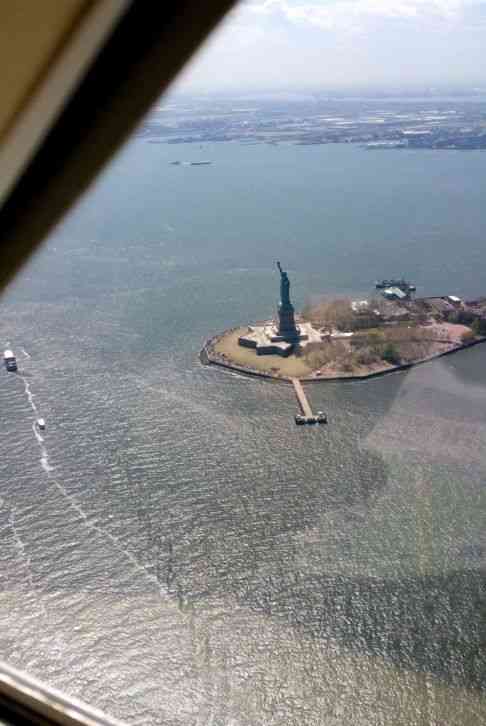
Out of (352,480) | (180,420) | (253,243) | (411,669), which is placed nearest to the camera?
Answer: (411,669)

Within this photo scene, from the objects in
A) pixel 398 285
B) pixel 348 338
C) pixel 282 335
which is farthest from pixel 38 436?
pixel 398 285

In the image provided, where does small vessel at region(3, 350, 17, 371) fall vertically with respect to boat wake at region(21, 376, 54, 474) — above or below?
above

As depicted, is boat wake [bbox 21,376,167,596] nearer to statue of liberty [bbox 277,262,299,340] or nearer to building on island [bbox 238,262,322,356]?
building on island [bbox 238,262,322,356]

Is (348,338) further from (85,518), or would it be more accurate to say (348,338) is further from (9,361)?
(85,518)

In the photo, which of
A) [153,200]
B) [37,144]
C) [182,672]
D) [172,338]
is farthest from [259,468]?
[153,200]

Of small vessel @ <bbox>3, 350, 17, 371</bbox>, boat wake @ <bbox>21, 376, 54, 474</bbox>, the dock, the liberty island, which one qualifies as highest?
small vessel @ <bbox>3, 350, 17, 371</bbox>

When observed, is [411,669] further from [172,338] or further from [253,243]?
[253,243]

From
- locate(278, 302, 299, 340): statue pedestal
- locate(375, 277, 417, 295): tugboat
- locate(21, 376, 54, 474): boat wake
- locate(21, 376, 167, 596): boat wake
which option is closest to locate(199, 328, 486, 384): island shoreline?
locate(278, 302, 299, 340): statue pedestal
